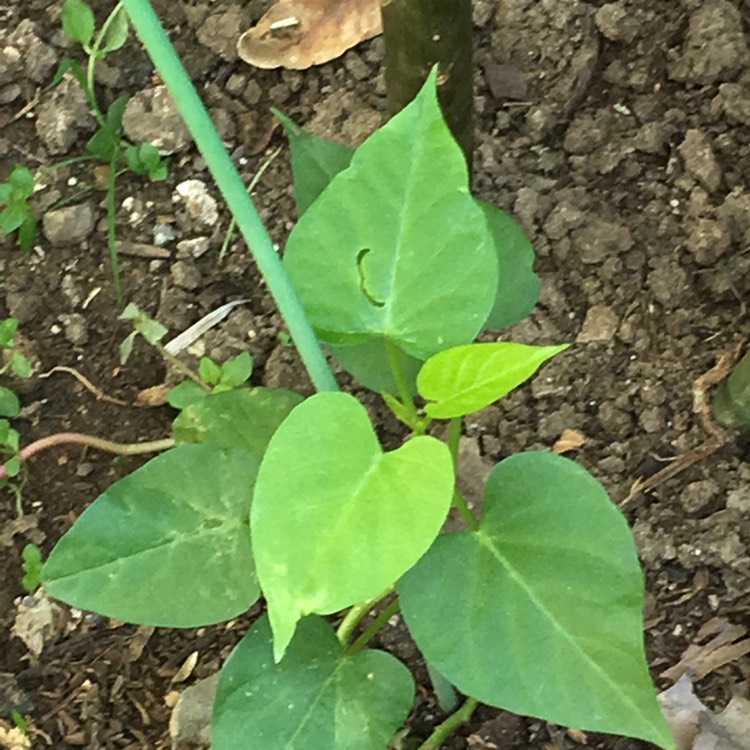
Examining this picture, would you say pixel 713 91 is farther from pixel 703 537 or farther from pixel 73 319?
pixel 73 319

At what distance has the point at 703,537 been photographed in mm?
1051

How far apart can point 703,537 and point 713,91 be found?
1.66 feet

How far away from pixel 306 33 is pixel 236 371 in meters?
0.43

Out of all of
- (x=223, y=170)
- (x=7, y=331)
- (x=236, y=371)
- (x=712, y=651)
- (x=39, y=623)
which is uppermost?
(x=223, y=170)

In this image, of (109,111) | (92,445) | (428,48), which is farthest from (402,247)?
→ (109,111)

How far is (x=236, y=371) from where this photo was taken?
43.1 inches

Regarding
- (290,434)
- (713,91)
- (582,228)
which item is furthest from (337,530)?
(713,91)

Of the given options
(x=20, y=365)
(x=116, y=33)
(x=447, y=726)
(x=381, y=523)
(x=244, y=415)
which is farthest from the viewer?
(x=116, y=33)

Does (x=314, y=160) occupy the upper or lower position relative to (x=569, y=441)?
upper

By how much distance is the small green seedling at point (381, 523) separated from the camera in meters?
0.53

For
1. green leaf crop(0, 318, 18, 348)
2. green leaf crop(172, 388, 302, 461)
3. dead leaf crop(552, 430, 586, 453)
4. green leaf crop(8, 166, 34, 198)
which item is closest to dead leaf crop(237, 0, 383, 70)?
green leaf crop(8, 166, 34, 198)

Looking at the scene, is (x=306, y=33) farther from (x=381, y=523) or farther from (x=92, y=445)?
(x=381, y=523)

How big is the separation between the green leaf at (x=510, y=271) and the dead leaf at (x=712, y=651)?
451 mm

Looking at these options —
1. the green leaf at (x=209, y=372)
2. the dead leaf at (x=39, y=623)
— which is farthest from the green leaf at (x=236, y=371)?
the dead leaf at (x=39, y=623)
